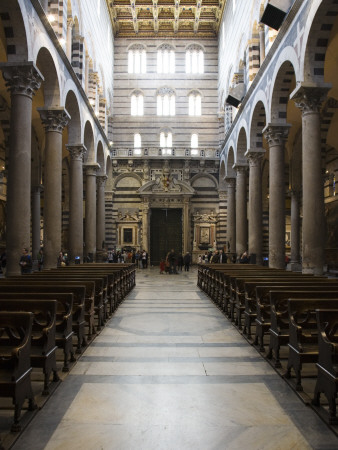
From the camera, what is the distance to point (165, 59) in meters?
38.1

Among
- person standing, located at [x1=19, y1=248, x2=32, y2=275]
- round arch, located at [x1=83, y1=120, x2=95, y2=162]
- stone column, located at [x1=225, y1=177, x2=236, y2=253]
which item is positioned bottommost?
person standing, located at [x1=19, y1=248, x2=32, y2=275]

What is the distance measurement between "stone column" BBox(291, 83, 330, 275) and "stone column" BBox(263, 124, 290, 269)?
406 cm

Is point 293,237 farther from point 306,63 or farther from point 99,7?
point 99,7

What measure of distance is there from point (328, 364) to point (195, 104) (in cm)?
3547

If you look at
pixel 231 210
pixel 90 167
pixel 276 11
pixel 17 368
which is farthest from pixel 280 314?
pixel 231 210

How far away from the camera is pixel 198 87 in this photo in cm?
3756

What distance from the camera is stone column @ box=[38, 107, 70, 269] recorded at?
1716cm

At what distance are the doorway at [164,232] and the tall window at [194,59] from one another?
12.4 metres

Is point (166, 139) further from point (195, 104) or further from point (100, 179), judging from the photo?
point (100, 179)

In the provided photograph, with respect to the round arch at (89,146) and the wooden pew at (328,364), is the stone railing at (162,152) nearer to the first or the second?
the round arch at (89,146)

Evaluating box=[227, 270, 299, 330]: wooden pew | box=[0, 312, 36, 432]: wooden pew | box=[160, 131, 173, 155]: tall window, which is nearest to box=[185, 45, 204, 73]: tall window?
box=[160, 131, 173, 155]: tall window

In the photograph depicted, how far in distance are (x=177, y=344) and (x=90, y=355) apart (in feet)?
5.07

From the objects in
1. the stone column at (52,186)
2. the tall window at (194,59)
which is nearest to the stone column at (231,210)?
the tall window at (194,59)

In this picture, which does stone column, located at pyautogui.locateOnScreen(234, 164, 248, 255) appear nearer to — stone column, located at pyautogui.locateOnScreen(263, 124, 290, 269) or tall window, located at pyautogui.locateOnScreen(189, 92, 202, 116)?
stone column, located at pyautogui.locateOnScreen(263, 124, 290, 269)
